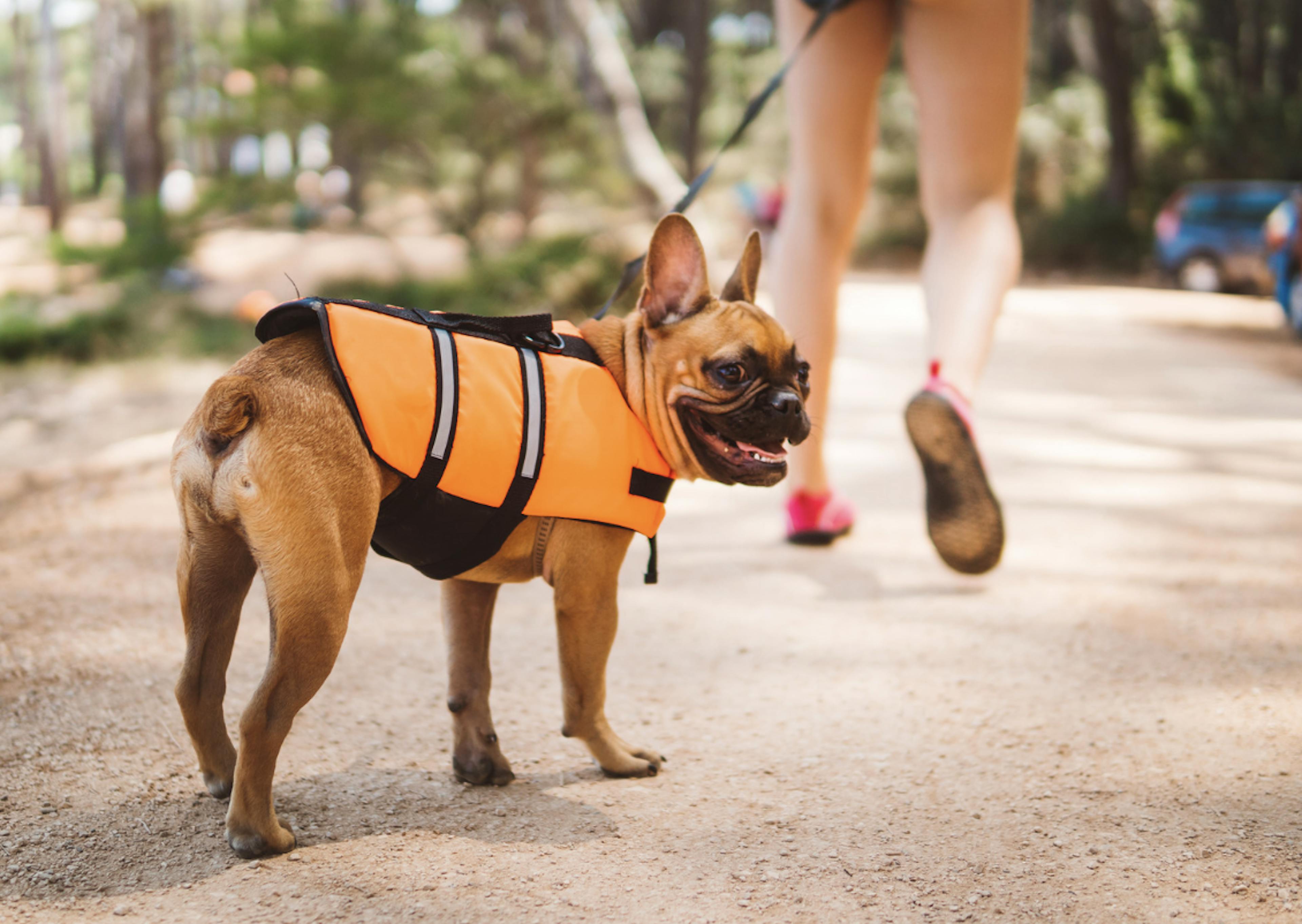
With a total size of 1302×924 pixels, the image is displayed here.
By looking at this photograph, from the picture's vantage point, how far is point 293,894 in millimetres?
1897

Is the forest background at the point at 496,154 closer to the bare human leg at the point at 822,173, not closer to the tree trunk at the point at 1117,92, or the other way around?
the tree trunk at the point at 1117,92

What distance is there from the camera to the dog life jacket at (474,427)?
A: 2062 mm

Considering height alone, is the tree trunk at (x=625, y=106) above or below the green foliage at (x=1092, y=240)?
above

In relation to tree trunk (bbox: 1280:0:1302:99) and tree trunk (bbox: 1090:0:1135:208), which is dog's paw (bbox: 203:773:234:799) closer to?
tree trunk (bbox: 1090:0:1135:208)

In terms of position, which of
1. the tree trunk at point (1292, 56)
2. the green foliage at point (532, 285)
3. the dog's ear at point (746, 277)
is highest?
the tree trunk at point (1292, 56)

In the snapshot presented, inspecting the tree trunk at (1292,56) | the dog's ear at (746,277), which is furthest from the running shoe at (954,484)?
the tree trunk at (1292,56)

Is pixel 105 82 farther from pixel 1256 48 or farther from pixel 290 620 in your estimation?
pixel 290 620

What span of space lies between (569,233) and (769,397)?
33.3 ft

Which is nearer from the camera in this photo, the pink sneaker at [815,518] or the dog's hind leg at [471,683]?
the dog's hind leg at [471,683]

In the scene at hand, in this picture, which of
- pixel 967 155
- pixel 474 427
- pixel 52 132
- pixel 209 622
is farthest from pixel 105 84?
pixel 474 427

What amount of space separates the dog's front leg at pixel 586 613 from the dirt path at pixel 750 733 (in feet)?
0.58

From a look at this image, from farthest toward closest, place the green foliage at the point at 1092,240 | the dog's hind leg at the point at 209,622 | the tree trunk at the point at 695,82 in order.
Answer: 1. the tree trunk at the point at 695,82
2. the green foliage at the point at 1092,240
3. the dog's hind leg at the point at 209,622

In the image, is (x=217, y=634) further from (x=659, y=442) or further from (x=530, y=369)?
(x=659, y=442)

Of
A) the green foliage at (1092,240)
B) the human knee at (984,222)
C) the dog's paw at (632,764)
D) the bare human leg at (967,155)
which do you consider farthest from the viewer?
the green foliage at (1092,240)
